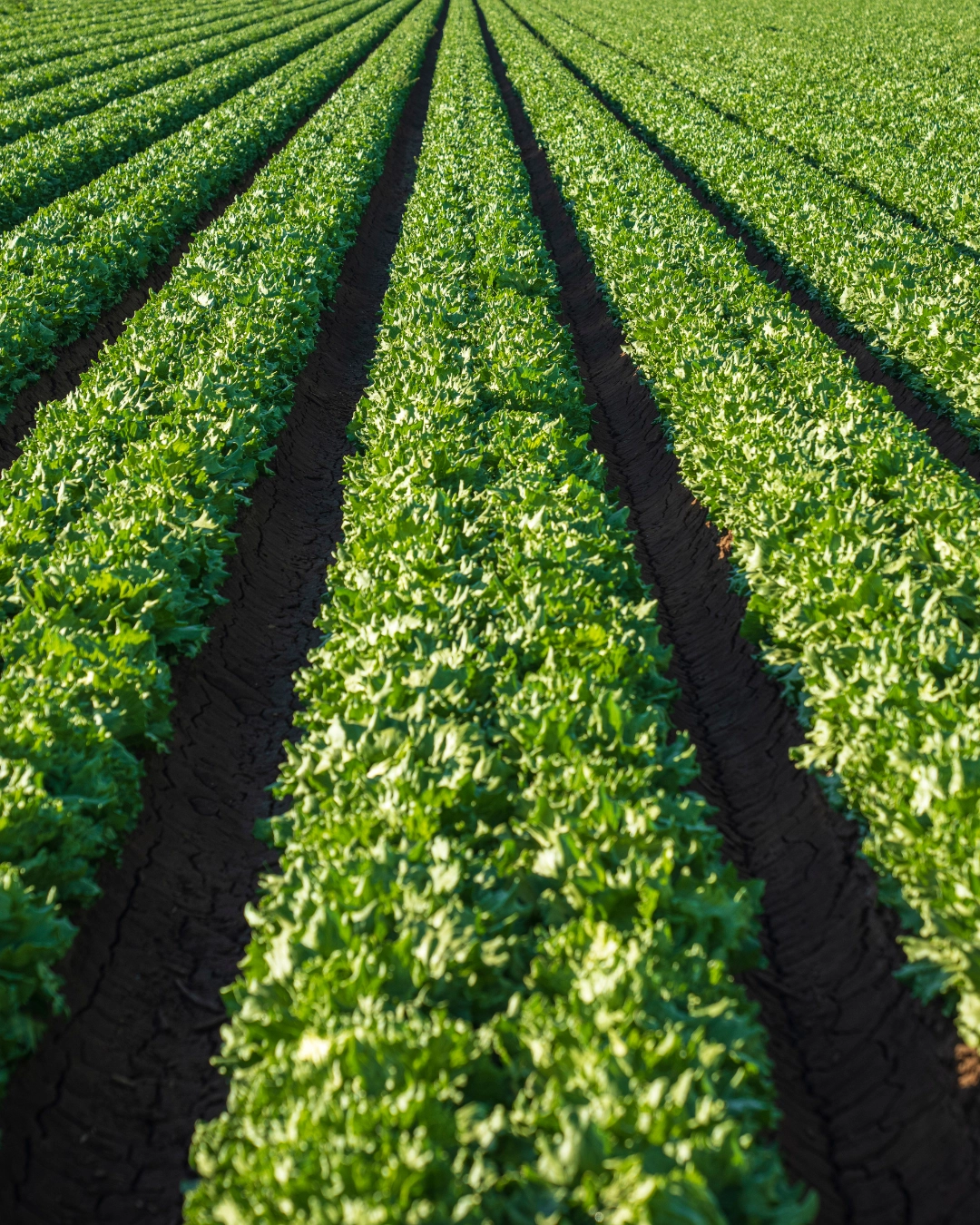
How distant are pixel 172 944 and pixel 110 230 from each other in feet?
49.7

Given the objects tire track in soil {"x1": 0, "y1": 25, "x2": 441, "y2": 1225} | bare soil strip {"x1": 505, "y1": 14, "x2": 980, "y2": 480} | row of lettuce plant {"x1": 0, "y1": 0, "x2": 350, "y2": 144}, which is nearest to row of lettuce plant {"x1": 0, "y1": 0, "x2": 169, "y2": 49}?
row of lettuce plant {"x1": 0, "y1": 0, "x2": 350, "y2": 144}

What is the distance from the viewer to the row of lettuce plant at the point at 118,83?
2819cm

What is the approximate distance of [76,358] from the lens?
1477 centimetres

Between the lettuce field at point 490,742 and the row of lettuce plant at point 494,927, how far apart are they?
0.09 feet

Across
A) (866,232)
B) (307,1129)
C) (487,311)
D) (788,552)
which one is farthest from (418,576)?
(866,232)

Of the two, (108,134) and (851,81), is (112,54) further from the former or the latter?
(851,81)

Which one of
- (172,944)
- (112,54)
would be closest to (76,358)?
(172,944)

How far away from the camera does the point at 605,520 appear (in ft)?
28.8

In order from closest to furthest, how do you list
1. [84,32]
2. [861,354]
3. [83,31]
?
[861,354], [84,32], [83,31]

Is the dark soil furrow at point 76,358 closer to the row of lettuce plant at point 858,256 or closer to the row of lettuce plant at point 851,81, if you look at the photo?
the row of lettuce plant at point 858,256

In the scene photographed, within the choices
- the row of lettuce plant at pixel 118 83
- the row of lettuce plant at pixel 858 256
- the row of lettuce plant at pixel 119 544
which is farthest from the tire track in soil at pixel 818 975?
the row of lettuce plant at pixel 118 83

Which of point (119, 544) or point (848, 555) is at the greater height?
point (848, 555)

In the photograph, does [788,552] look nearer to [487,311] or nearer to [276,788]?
[276,788]

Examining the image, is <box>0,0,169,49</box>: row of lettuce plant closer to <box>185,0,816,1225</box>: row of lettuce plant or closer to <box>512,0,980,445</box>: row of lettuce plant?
<box>512,0,980,445</box>: row of lettuce plant
